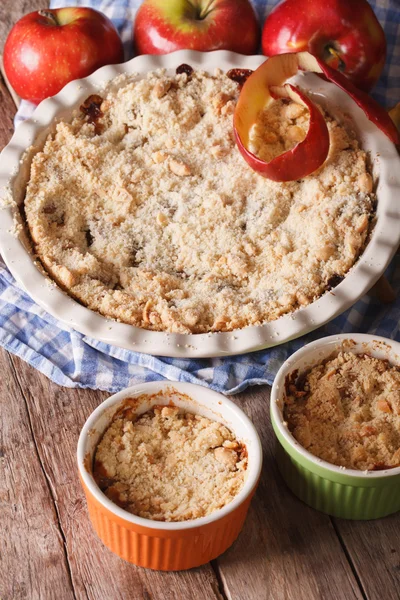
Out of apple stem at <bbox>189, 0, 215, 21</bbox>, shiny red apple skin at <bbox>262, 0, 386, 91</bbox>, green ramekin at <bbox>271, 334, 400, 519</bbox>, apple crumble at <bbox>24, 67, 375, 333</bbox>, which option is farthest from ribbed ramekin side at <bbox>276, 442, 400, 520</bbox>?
apple stem at <bbox>189, 0, 215, 21</bbox>

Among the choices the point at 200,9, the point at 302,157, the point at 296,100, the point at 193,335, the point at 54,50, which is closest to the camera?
the point at 193,335

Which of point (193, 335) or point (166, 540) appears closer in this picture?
point (166, 540)

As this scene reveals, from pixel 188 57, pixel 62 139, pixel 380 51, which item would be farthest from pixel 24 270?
pixel 380 51

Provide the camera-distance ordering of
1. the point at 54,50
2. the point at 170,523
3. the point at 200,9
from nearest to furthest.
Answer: the point at 170,523 < the point at 54,50 < the point at 200,9

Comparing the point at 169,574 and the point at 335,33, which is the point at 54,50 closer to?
the point at 335,33

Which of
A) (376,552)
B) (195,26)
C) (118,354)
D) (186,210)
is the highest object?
(195,26)

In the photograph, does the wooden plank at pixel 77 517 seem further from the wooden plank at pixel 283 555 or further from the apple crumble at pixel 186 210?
the apple crumble at pixel 186 210

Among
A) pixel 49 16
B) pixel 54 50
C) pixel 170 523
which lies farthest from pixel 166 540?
pixel 49 16

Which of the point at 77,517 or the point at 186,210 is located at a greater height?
the point at 186,210
